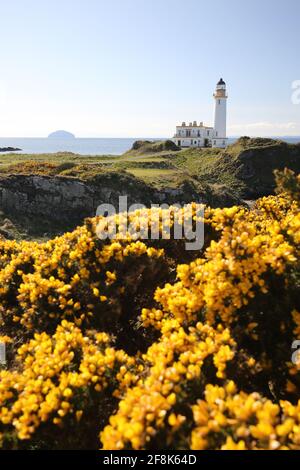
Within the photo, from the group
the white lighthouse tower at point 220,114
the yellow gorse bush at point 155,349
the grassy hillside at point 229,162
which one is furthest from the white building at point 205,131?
the yellow gorse bush at point 155,349

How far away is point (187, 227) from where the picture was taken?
19.1ft

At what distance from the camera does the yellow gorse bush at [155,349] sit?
8.95 ft

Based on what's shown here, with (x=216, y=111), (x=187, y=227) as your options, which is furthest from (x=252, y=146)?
(x=187, y=227)

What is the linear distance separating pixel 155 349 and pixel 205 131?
3800 inches

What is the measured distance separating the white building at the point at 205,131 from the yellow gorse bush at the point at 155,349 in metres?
92.4

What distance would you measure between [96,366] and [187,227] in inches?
112

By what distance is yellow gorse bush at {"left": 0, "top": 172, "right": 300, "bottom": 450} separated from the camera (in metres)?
2.73

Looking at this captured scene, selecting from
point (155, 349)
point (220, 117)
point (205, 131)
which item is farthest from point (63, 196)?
point (220, 117)

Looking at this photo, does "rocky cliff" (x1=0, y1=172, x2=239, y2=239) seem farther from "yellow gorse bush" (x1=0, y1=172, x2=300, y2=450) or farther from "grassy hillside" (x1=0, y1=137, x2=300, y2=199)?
"yellow gorse bush" (x1=0, y1=172, x2=300, y2=450)

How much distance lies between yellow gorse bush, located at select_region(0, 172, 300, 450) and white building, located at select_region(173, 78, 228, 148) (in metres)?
92.4

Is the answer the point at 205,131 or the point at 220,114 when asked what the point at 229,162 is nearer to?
the point at 205,131

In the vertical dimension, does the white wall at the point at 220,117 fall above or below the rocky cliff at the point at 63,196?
above

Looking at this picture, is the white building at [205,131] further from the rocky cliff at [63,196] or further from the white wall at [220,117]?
the rocky cliff at [63,196]

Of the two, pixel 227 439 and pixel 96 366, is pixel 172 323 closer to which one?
pixel 96 366
